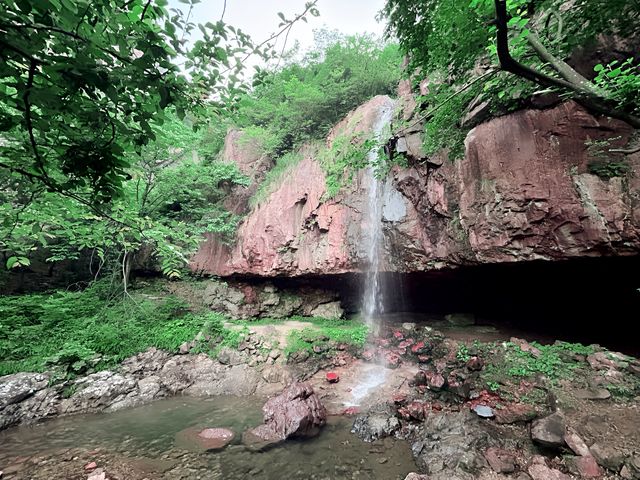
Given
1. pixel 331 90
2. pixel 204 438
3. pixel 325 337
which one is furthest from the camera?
pixel 331 90

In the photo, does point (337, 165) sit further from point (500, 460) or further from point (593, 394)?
point (500, 460)

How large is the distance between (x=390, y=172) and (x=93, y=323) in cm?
880

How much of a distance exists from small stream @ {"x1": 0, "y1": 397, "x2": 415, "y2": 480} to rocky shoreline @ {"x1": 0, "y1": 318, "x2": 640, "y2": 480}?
19 centimetres

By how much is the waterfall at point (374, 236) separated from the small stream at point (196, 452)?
448cm

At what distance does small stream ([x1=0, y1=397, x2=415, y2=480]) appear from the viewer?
3.82 metres

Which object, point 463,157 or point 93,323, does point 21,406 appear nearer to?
point 93,323

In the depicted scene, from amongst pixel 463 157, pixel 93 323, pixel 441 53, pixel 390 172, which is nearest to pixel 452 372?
pixel 463 157

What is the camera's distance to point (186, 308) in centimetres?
948

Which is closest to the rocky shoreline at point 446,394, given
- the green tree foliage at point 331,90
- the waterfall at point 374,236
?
the waterfall at point 374,236

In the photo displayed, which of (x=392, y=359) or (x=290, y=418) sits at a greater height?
(x=392, y=359)

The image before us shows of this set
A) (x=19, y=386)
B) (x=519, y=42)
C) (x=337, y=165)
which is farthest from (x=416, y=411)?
(x=19, y=386)

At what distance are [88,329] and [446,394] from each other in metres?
8.35

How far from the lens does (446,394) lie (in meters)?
5.37

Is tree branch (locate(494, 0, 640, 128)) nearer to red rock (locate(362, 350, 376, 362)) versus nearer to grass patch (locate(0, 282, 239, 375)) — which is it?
red rock (locate(362, 350, 376, 362))
